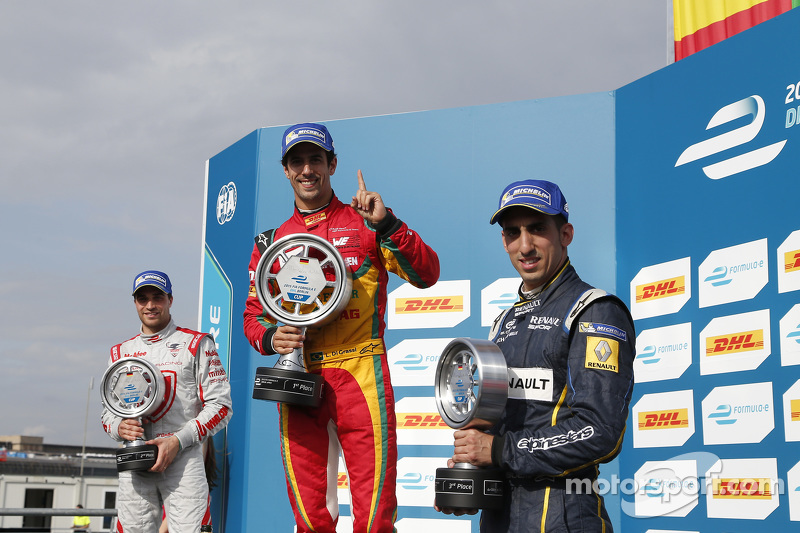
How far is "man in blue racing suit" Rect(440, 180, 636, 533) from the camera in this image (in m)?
1.88

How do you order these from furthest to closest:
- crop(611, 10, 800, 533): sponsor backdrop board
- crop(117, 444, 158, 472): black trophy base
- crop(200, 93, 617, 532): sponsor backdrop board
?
crop(200, 93, 617, 532): sponsor backdrop board → crop(611, 10, 800, 533): sponsor backdrop board → crop(117, 444, 158, 472): black trophy base

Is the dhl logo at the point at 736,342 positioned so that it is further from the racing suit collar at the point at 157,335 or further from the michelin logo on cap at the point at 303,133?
the racing suit collar at the point at 157,335

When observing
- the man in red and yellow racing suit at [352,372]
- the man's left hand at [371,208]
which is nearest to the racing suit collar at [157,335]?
the man in red and yellow racing suit at [352,372]

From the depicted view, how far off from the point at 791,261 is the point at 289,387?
308cm

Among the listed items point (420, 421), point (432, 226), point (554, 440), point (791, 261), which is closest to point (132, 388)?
point (420, 421)

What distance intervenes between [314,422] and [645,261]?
3301 millimetres

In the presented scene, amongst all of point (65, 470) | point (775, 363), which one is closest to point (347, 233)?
point (775, 363)

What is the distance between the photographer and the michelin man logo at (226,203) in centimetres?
722

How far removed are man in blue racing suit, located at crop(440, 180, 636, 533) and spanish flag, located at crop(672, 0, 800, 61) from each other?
4930 millimetres

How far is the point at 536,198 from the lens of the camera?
216 cm

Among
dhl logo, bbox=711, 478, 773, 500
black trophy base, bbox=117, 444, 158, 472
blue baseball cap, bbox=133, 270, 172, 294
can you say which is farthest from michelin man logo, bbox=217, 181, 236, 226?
dhl logo, bbox=711, 478, 773, 500

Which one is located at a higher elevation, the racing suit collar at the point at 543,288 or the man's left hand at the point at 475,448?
the racing suit collar at the point at 543,288

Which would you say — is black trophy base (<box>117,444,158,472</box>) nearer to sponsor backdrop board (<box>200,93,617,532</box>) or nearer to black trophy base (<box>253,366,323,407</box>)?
black trophy base (<box>253,366,323,407</box>)

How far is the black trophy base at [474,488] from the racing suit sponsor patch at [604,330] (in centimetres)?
45
